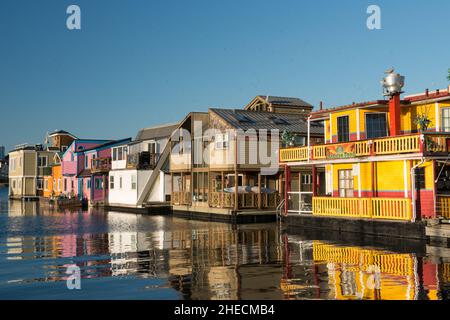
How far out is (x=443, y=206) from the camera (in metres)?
25.1

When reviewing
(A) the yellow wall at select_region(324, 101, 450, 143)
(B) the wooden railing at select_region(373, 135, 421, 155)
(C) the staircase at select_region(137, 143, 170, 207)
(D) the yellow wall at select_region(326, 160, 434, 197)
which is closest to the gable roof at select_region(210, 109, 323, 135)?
(C) the staircase at select_region(137, 143, 170, 207)

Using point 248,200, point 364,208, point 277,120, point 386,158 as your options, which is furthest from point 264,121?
point 386,158

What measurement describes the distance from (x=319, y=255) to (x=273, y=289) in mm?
7100

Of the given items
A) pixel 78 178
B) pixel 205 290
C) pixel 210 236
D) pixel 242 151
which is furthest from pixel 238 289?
pixel 78 178

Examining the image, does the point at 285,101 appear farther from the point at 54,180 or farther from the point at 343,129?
the point at 54,180

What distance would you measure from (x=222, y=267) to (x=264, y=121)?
2930 cm

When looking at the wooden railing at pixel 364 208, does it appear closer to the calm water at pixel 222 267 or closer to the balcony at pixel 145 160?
the calm water at pixel 222 267

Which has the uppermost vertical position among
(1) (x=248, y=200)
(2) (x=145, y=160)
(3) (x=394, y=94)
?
(3) (x=394, y=94)

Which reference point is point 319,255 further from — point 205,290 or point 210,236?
point 210,236

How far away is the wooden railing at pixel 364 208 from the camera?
25.5 meters

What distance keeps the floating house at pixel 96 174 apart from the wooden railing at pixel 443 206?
144 ft

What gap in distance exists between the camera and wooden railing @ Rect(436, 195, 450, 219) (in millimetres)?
24938
